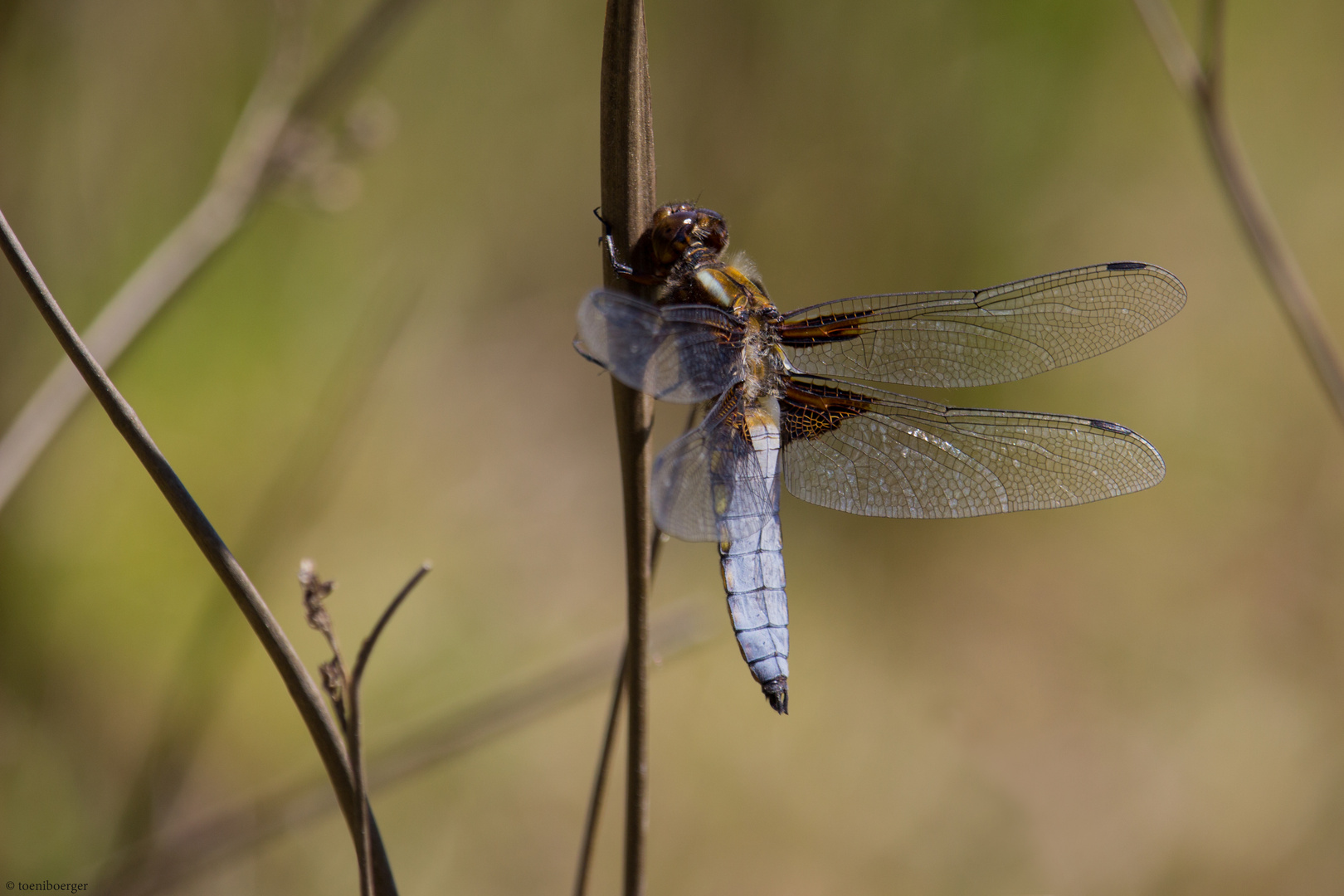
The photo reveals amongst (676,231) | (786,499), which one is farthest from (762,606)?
(786,499)

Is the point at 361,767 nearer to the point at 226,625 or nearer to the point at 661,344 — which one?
the point at 661,344

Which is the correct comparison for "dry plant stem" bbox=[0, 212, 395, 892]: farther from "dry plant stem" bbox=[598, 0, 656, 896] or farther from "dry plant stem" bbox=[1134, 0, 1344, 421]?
"dry plant stem" bbox=[1134, 0, 1344, 421]

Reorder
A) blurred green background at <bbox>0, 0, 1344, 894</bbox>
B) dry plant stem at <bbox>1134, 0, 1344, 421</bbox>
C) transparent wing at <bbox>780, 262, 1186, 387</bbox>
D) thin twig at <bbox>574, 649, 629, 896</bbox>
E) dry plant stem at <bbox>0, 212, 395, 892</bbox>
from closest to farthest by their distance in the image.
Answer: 1. dry plant stem at <bbox>0, 212, 395, 892</bbox>
2. thin twig at <bbox>574, 649, 629, 896</bbox>
3. dry plant stem at <bbox>1134, 0, 1344, 421</bbox>
4. transparent wing at <bbox>780, 262, 1186, 387</bbox>
5. blurred green background at <bbox>0, 0, 1344, 894</bbox>

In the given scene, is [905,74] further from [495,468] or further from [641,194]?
[641,194]

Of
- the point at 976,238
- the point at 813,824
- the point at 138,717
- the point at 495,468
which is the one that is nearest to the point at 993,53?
the point at 976,238

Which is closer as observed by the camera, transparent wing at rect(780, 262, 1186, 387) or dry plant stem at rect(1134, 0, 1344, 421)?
dry plant stem at rect(1134, 0, 1344, 421)

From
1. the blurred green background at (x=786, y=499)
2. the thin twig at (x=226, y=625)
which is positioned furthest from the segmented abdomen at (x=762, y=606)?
the blurred green background at (x=786, y=499)

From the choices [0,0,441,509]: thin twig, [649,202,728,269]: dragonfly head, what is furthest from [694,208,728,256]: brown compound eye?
[0,0,441,509]: thin twig
